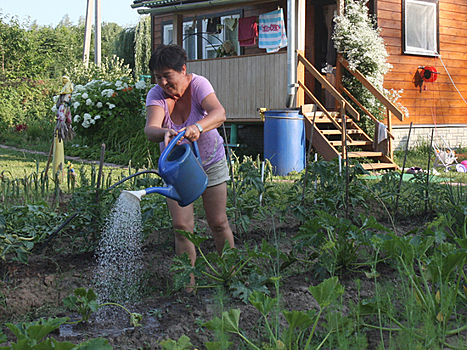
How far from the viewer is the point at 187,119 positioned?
2707mm

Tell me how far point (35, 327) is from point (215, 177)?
1372 millimetres

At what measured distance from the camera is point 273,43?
9.30 metres

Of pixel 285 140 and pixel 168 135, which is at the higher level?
pixel 285 140

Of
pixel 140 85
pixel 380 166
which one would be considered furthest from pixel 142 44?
pixel 380 166

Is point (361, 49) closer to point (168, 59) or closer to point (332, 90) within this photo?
point (332, 90)

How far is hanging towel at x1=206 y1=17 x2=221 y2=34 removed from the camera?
441 inches

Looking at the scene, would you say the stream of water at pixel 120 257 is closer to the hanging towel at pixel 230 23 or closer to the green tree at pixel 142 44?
the hanging towel at pixel 230 23

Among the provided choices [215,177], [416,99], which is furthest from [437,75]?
[215,177]

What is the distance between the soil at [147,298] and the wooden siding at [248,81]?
18.4 ft

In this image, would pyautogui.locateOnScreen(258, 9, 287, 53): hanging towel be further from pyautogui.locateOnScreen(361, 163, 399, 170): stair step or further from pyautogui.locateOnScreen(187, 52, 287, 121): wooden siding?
pyautogui.locateOnScreen(361, 163, 399, 170): stair step

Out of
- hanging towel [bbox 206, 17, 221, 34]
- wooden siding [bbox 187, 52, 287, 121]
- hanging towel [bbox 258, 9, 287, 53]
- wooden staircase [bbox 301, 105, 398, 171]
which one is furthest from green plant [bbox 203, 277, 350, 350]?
hanging towel [bbox 206, 17, 221, 34]

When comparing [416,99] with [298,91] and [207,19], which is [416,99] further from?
[207,19]

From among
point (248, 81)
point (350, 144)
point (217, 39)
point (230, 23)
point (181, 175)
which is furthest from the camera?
point (217, 39)

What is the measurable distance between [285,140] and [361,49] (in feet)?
7.79
